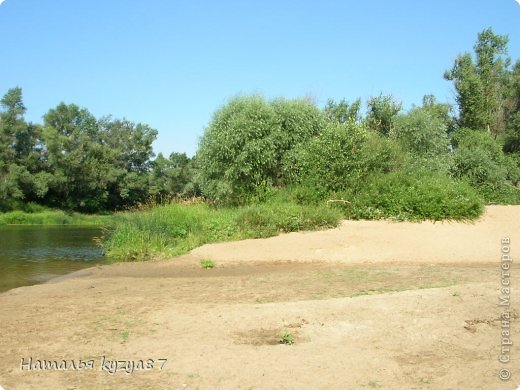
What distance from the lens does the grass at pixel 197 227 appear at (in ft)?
53.4

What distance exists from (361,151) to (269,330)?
49.2ft

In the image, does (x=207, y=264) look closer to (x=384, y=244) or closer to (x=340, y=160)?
(x=384, y=244)

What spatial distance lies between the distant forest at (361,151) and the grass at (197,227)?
2352mm

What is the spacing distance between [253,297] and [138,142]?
191 ft

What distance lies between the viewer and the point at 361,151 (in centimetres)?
2041

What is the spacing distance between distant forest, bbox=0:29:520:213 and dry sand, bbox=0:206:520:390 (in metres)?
7.68

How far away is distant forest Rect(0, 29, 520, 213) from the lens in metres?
19.4

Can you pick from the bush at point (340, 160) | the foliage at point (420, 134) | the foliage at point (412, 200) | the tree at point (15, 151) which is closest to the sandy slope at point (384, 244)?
the foliage at point (412, 200)

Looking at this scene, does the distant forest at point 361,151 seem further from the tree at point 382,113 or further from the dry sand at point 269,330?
the dry sand at point 269,330

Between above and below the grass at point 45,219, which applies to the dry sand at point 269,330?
below

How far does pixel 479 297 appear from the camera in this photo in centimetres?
733

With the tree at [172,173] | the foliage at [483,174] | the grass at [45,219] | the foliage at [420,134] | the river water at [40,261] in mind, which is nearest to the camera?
the river water at [40,261]

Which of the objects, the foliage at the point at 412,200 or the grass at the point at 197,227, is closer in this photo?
the grass at the point at 197,227

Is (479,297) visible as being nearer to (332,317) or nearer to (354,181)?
(332,317)
